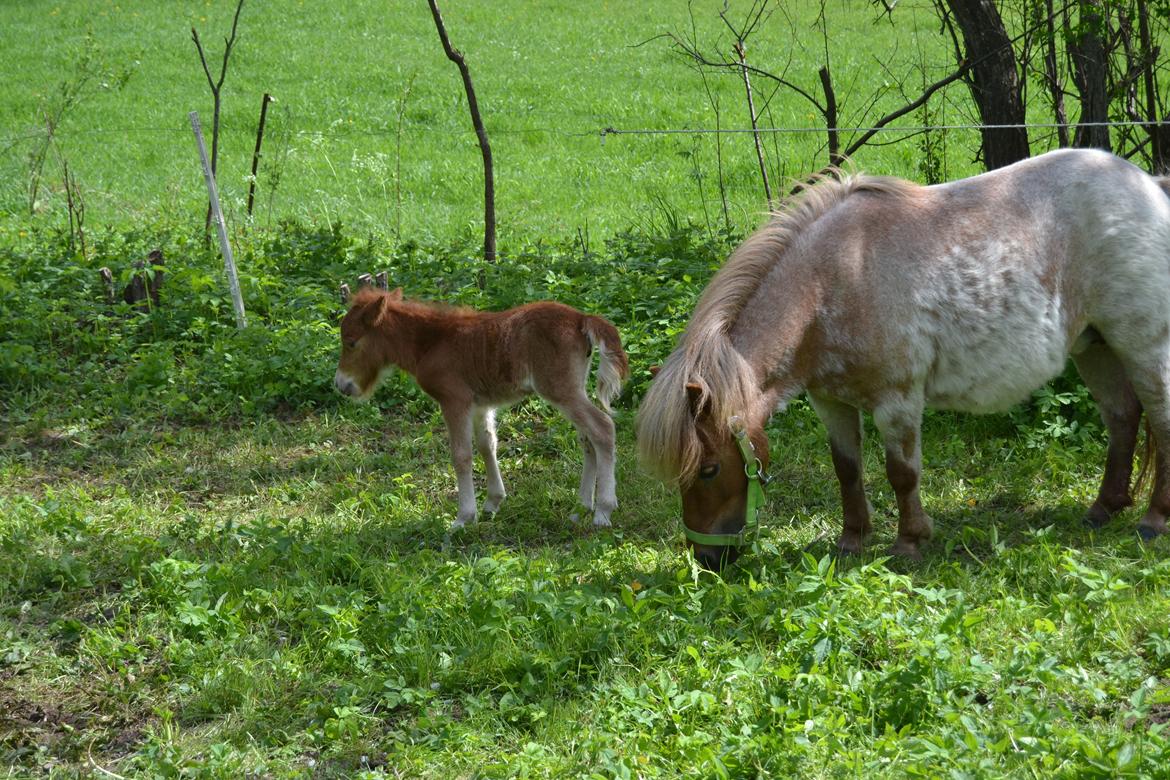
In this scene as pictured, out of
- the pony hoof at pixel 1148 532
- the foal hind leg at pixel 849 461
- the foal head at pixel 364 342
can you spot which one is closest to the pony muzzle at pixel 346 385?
the foal head at pixel 364 342

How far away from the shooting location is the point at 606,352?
6.46 metres

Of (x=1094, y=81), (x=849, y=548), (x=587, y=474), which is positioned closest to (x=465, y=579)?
(x=587, y=474)

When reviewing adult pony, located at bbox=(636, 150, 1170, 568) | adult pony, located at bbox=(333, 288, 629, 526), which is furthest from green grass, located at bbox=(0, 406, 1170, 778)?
adult pony, located at bbox=(636, 150, 1170, 568)

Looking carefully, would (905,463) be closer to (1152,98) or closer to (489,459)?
(489,459)

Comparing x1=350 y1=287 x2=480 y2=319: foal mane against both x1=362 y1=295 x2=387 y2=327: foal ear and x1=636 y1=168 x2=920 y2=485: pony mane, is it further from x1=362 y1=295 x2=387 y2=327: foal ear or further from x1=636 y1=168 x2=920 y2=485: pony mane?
x1=636 y1=168 x2=920 y2=485: pony mane

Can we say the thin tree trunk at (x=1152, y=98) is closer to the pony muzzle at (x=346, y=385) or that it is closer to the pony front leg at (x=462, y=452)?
the pony front leg at (x=462, y=452)

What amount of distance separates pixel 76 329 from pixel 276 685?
558 centimetres

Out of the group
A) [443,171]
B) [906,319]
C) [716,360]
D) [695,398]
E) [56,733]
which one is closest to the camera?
[56,733]

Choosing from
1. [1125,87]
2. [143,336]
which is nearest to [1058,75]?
[1125,87]

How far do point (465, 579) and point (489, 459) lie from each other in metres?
1.50

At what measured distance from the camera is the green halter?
5.04 meters

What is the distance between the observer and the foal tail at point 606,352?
21.1 ft

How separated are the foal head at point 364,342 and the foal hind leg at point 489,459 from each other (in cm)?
70

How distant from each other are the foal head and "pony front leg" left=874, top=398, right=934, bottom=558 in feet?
9.97
